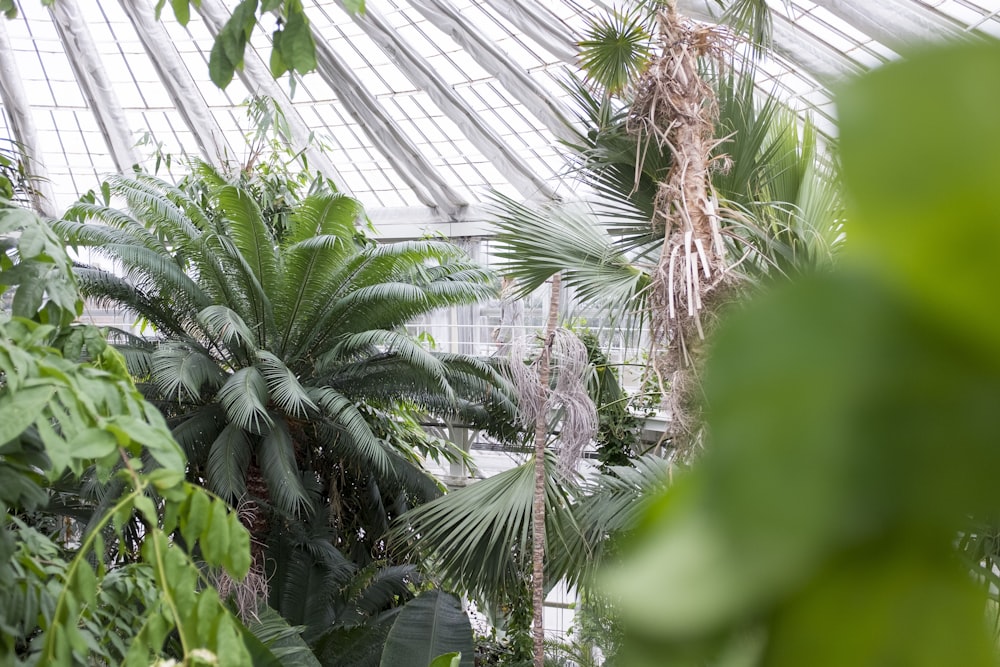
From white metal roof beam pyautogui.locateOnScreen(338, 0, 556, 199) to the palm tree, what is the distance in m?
4.96

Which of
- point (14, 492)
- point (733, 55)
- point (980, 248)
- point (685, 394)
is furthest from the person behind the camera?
point (733, 55)

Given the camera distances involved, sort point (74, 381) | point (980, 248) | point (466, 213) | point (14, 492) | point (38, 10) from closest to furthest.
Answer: point (980, 248)
point (74, 381)
point (14, 492)
point (38, 10)
point (466, 213)

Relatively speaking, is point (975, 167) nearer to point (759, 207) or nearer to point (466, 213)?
point (759, 207)

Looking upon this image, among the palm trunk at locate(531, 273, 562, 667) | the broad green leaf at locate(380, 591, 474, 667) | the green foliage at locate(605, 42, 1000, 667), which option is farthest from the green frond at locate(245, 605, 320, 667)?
A: the green foliage at locate(605, 42, 1000, 667)

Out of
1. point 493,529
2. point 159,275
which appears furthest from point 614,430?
point 159,275

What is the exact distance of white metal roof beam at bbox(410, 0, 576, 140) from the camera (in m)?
10.9

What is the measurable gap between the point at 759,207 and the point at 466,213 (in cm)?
1061

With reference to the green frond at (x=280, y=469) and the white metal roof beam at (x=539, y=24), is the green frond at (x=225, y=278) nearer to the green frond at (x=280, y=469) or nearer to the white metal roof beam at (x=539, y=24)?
the green frond at (x=280, y=469)

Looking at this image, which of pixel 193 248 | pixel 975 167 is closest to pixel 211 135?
pixel 193 248

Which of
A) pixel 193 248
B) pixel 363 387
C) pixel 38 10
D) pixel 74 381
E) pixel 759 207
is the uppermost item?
pixel 38 10

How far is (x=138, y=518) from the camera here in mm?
6660

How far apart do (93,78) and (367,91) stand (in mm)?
4559

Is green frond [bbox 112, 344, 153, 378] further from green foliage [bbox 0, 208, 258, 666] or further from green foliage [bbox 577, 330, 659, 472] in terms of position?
green foliage [bbox 0, 208, 258, 666]

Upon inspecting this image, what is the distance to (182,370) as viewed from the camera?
19.9 ft
